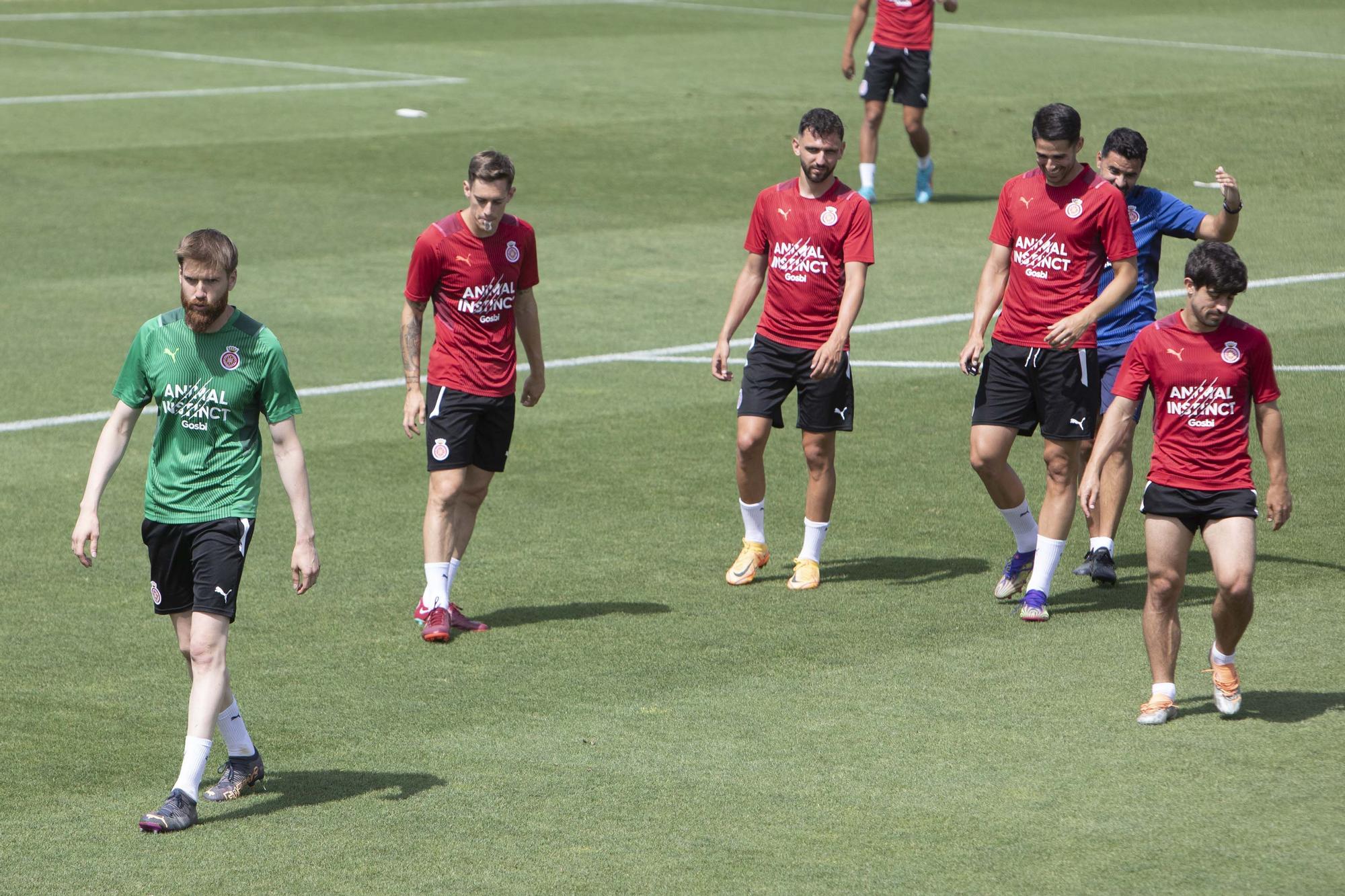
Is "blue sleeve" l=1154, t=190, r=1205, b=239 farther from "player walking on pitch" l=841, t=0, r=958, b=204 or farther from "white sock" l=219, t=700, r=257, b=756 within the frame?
"player walking on pitch" l=841, t=0, r=958, b=204

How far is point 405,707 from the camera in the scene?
27.3 ft

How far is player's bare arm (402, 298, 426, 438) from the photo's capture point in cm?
945

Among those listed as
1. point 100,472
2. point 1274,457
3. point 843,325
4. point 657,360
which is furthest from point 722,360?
point 657,360

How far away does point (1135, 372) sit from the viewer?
7996 mm

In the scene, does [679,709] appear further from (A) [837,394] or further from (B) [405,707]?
(A) [837,394]

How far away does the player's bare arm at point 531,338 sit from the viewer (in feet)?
32.0

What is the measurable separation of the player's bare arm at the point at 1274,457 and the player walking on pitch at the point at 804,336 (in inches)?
104

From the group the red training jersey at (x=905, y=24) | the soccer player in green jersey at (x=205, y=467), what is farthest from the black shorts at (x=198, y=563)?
the red training jersey at (x=905, y=24)

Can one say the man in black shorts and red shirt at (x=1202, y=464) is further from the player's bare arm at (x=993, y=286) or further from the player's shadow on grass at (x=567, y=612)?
the player's shadow on grass at (x=567, y=612)

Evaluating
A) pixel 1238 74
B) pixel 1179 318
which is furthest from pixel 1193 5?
pixel 1179 318

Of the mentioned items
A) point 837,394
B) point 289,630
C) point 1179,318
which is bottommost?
point 289,630

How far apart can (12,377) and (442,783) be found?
8530 millimetres

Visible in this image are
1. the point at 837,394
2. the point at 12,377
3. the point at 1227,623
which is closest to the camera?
the point at 1227,623

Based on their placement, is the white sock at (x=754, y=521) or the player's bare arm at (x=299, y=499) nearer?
the player's bare arm at (x=299, y=499)
